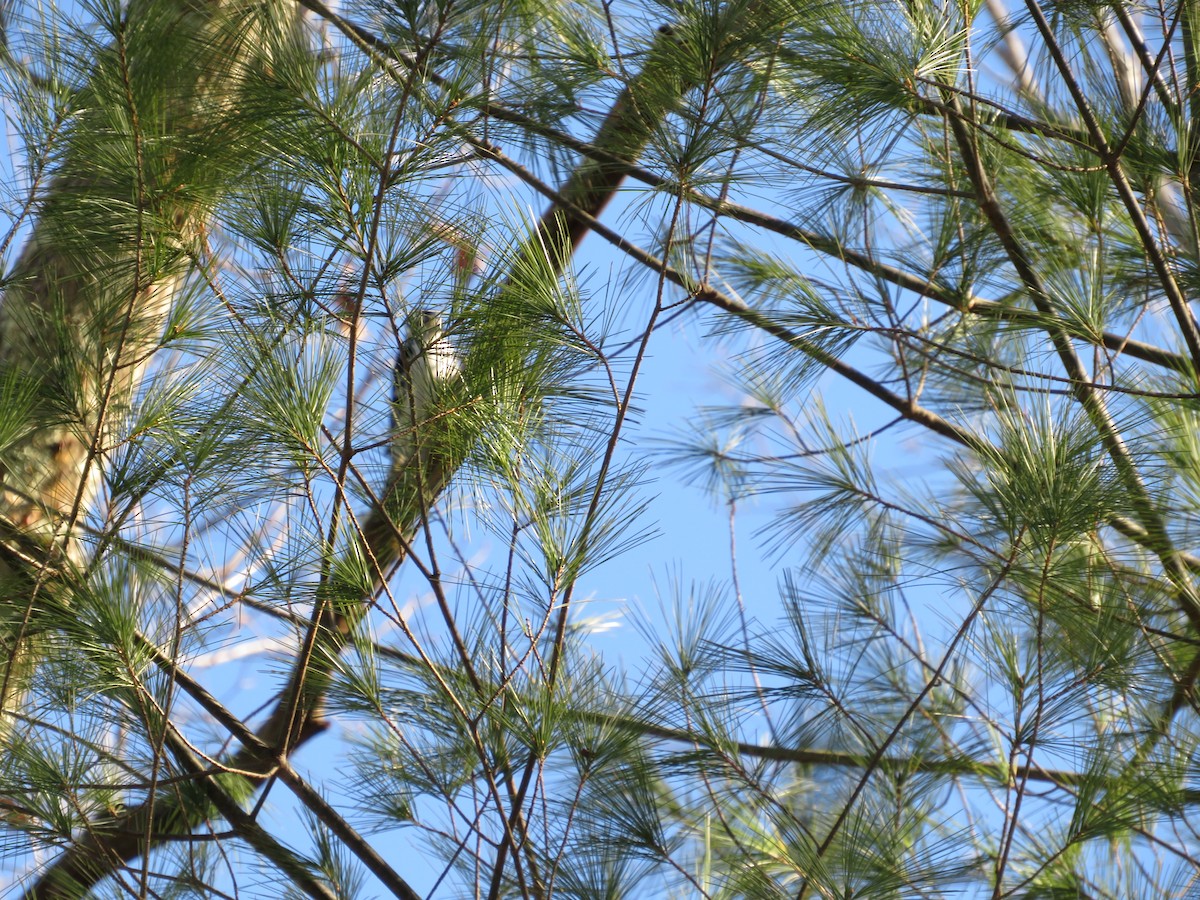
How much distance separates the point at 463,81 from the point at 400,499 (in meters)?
0.35

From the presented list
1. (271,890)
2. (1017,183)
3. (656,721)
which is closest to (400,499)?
(656,721)

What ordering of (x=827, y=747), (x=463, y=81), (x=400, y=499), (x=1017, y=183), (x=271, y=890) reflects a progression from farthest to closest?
(x=827, y=747), (x=1017, y=183), (x=271, y=890), (x=400, y=499), (x=463, y=81)

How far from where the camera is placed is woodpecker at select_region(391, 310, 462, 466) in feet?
2.81

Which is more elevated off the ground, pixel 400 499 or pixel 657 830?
pixel 400 499

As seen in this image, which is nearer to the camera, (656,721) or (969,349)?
(656,721)

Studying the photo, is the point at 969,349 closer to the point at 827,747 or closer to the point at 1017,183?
the point at 1017,183

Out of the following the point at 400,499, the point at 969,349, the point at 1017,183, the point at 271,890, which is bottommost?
the point at 271,890

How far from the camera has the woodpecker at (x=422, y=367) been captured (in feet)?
2.81

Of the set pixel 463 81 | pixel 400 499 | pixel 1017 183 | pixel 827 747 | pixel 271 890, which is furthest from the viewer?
pixel 827 747

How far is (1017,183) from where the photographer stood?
128cm

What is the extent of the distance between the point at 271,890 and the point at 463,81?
779mm

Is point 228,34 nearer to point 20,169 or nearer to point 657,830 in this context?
point 20,169

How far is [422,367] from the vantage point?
3.44 feet

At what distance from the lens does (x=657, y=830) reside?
1.03 m
